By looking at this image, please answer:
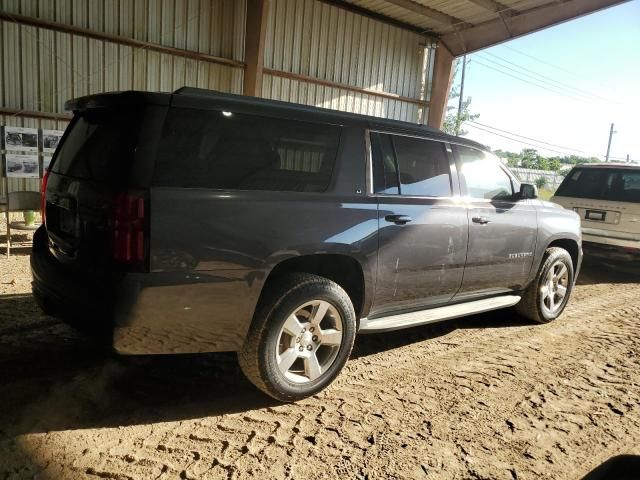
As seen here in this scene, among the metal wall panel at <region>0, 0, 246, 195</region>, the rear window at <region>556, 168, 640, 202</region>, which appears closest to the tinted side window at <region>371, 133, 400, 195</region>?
the rear window at <region>556, 168, 640, 202</region>

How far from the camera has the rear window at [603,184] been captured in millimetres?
→ 7898

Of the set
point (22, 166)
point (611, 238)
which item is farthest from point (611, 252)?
point (22, 166)

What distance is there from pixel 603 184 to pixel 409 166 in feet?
19.3

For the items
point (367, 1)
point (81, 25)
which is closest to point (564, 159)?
point (367, 1)

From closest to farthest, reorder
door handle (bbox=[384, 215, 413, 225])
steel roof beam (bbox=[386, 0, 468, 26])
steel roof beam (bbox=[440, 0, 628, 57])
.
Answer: door handle (bbox=[384, 215, 413, 225])
steel roof beam (bbox=[440, 0, 628, 57])
steel roof beam (bbox=[386, 0, 468, 26])

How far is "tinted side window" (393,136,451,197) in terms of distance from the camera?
377 cm

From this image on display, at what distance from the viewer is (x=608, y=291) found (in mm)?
7125

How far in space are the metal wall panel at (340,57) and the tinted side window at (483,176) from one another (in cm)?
852

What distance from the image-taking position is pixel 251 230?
2869 millimetres

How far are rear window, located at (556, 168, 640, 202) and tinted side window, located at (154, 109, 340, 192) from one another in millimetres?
6497

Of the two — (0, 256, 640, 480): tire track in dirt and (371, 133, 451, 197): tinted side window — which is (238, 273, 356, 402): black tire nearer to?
(0, 256, 640, 480): tire track in dirt

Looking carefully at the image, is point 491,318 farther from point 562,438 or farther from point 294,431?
point 294,431

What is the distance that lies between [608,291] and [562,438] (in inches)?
195

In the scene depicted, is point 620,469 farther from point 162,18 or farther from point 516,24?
point 516,24
